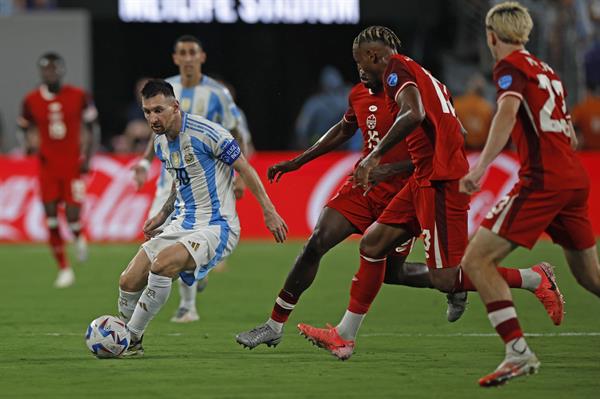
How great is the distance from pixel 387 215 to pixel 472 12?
1494 centimetres

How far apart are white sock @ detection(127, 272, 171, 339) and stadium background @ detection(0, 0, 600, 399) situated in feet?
1.10

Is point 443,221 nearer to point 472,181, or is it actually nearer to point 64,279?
point 472,181

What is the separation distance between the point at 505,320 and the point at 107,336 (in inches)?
110

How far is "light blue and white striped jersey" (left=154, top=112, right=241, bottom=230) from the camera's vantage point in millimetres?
8820

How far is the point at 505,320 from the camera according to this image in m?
7.26

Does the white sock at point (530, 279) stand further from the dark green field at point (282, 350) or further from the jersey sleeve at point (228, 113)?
the jersey sleeve at point (228, 113)

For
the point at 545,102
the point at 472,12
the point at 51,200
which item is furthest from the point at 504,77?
the point at 472,12

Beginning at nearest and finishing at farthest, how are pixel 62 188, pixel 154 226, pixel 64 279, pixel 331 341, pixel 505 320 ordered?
pixel 505 320
pixel 331 341
pixel 154 226
pixel 64 279
pixel 62 188

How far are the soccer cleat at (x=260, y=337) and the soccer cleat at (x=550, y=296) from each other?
188cm

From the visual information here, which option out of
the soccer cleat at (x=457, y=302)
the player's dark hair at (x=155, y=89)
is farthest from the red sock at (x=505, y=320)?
the player's dark hair at (x=155, y=89)

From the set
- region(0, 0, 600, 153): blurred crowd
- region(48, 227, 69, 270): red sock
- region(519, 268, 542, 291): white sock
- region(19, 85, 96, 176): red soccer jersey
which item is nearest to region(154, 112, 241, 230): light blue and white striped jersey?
region(519, 268, 542, 291): white sock

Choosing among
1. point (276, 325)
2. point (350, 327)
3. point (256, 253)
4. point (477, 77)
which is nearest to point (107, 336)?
point (276, 325)

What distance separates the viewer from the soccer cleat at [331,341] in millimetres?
8692

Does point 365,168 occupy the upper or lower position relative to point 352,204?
upper
